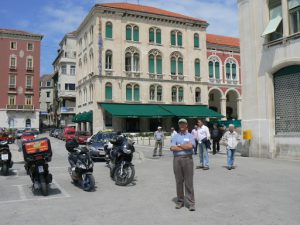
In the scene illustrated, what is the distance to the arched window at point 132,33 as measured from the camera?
1598 inches

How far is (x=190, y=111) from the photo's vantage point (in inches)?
1617

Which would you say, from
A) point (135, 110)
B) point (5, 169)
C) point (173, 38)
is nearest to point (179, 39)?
point (173, 38)

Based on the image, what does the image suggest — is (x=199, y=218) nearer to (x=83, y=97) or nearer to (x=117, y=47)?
(x=117, y=47)

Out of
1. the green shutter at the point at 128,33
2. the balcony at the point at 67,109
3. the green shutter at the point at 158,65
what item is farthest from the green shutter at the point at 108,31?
the balcony at the point at 67,109

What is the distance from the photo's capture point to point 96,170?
12391mm

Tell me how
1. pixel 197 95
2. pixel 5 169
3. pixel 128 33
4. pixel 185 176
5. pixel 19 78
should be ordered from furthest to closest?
pixel 19 78 < pixel 197 95 < pixel 128 33 < pixel 5 169 < pixel 185 176

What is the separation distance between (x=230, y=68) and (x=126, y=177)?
42.0 metres

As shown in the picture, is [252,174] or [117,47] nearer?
[252,174]

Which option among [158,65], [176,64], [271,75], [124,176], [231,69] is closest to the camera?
[124,176]

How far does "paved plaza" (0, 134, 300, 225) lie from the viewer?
5.61 meters

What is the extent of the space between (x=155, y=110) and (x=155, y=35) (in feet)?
34.0

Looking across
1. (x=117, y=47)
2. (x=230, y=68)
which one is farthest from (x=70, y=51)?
(x=230, y=68)

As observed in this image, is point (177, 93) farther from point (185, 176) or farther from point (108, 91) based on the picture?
point (185, 176)

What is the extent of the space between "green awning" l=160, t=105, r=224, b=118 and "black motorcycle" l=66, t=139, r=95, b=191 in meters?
30.0
